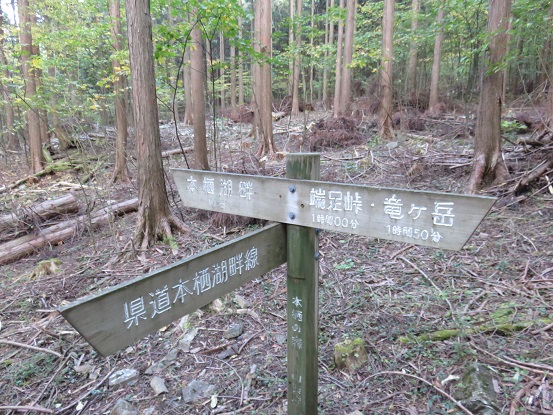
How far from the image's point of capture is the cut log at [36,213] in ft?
22.0

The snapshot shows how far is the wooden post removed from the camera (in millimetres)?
1919

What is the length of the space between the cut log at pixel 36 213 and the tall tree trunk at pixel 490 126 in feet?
27.5

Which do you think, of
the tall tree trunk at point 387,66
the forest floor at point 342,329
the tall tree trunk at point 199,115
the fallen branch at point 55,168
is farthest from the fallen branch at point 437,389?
the fallen branch at point 55,168

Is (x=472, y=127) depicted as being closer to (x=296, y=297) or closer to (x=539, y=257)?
(x=539, y=257)

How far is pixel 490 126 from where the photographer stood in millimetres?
5844

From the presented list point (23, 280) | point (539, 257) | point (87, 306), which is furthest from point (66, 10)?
point (539, 257)

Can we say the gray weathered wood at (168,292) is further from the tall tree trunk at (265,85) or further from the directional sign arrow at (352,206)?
the tall tree trunk at (265,85)

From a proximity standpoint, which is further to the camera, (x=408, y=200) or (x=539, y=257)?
(x=539, y=257)

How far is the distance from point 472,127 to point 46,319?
1095 centimetres

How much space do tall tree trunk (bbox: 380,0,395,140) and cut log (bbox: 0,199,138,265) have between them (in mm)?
7888

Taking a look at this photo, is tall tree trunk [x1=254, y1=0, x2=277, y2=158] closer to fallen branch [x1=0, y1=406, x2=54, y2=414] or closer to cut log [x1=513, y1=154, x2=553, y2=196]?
cut log [x1=513, y1=154, x2=553, y2=196]

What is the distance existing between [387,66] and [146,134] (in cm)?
845

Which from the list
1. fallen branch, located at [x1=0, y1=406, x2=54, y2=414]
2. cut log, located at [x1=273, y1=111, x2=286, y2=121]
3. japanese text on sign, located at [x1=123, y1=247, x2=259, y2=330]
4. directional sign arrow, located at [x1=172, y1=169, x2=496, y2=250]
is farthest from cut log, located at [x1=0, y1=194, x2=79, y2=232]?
cut log, located at [x1=273, y1=111, x2=286, y2=121]

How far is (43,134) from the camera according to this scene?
13461mm
